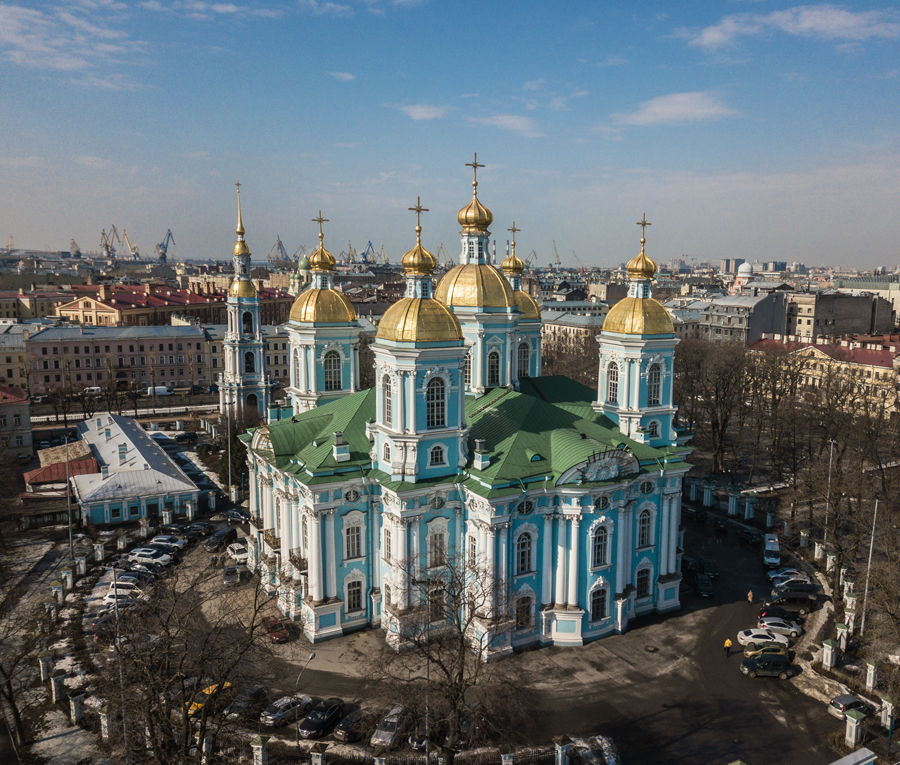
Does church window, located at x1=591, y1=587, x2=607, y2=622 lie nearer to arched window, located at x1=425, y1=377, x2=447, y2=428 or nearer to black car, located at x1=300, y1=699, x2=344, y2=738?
arched window, located at x1=425, y1=377, x2=447, y2=428

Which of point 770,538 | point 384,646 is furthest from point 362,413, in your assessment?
point 770,538

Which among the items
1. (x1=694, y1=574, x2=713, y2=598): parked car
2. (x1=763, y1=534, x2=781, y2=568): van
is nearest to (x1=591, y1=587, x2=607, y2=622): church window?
(x1=694, y1=574, x2=713, y2=598): parked car

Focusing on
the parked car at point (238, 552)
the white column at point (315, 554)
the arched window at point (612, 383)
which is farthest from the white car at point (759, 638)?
the parked car at point (238, 552)

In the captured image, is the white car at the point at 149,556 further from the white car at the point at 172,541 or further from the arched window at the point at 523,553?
the arched window at the point at 523,553

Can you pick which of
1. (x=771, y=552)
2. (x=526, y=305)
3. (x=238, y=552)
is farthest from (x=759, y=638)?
(x=238, y=552)

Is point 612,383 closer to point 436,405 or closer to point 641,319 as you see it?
point 641,319

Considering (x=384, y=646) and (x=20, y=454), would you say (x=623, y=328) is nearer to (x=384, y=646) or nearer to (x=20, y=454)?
(x=384, y=646)
